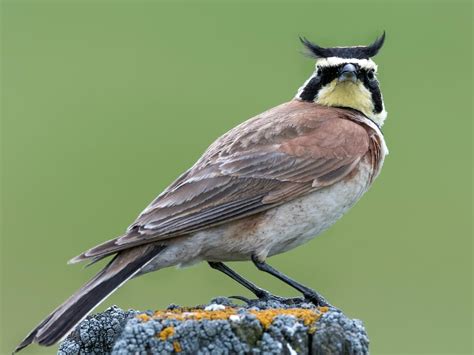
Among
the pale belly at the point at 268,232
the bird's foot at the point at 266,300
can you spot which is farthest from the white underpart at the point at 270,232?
the bird's foot at the point at 266,300

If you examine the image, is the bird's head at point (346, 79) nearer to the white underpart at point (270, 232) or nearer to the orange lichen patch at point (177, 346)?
the white underpart at point (270, 232)

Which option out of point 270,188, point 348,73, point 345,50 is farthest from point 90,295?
point 345,50

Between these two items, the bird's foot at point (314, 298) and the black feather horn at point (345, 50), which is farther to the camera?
the black feather horn at point (345, 50)

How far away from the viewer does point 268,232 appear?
28.0ft

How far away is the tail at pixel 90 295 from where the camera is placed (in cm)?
664

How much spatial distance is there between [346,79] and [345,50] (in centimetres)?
33

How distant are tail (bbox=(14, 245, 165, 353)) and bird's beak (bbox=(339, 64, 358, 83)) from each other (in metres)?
2.76

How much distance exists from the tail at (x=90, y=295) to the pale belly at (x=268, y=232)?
0.46 feet

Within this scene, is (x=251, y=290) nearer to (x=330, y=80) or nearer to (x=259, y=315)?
(x=259, y=315)

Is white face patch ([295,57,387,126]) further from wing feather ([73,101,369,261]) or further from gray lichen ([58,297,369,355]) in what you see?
gray lichen ([58,297,369,355])

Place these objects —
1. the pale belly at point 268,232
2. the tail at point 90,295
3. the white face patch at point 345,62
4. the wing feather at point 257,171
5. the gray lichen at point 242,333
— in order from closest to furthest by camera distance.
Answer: the gray lichen at point 242,333, the tail at point 90,295, the wing feather at point 257,171, the pale belly at point 268,232, the white face patch at point 345,62

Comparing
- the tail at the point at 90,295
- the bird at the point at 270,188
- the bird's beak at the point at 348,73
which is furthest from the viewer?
the bird's beak at the point at 348,73

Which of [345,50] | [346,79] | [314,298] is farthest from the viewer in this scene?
[345,50]

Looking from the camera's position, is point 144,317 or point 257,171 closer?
point 144,317
